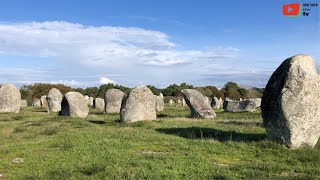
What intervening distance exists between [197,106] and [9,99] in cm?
1725

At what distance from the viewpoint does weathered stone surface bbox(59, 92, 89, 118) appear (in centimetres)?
3100

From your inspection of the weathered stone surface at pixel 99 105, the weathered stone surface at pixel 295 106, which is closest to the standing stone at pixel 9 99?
the weathered stone surface at pixel 99 105

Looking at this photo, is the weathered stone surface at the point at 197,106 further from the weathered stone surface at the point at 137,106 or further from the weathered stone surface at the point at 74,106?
the weathered stone surface at the point at 74,106

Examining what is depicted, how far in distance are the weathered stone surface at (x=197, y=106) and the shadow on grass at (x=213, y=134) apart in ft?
32.0

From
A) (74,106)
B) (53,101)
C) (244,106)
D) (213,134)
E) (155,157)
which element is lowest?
(155,157)

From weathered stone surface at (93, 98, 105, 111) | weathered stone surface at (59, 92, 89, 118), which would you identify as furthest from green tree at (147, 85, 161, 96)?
weathered stone surface at (59, 92, 89, 118)

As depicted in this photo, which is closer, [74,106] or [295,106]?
[295,106]

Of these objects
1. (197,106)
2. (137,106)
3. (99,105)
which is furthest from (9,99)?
(197,106)

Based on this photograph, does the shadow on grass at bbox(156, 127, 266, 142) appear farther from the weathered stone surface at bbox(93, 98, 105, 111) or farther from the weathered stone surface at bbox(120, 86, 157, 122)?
the weathered stone surface at bbox(93, 98, 105, 111)

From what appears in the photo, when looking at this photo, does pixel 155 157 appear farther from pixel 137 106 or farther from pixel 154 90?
pixel 154 90

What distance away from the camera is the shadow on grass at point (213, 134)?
16.4 meters

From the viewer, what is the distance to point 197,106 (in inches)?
1181

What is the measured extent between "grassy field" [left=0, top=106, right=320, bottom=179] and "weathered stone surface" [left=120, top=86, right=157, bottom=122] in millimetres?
5658

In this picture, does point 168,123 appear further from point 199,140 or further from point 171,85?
point 171,85
